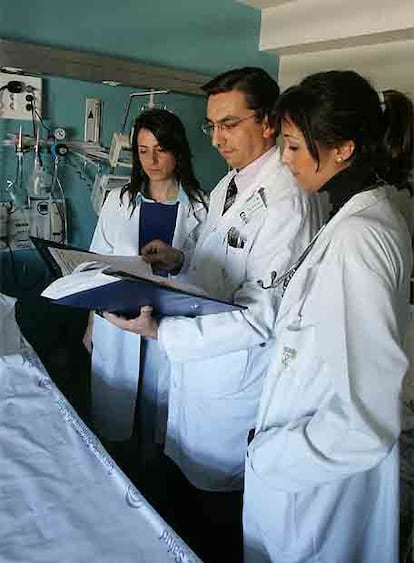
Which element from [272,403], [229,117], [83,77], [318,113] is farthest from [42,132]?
[272,403]

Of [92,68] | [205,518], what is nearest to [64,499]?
[205,518]

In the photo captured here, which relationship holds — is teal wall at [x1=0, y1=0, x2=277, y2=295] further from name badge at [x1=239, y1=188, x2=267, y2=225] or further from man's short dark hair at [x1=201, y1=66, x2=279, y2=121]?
name badge at [x1=239, y1=188, x2=267, y2=225]

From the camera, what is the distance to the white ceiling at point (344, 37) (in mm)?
1876

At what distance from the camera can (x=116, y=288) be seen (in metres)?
1.13

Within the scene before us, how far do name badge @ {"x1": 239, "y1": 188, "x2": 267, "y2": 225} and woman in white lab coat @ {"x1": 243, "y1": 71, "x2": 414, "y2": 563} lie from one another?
0.92 ft

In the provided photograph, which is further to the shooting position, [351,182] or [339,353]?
[351,182]

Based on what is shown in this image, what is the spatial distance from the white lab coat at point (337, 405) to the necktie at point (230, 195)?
0.49m

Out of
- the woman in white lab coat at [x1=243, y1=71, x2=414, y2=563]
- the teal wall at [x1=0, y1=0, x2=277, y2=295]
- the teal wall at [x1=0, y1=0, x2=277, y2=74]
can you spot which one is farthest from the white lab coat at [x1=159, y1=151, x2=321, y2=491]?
the teal wall at [x1=0, y1=0, x2=277, y2=74]

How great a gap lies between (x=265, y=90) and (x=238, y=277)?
489 mm

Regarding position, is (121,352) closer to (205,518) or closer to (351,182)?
(205,518)

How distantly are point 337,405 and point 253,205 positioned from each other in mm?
630

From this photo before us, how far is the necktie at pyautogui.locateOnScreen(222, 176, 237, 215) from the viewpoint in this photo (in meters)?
1.53

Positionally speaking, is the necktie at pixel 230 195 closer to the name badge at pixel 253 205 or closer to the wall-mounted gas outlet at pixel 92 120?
the name badge at pixel 253 205

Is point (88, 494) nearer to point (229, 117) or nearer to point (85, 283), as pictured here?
point (85, 283)
